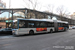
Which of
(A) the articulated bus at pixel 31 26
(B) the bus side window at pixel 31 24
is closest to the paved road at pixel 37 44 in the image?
(A) the articulated bus at pixel 31 26

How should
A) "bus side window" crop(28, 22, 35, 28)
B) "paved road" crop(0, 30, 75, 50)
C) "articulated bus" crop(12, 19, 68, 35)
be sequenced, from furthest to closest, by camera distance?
"bus side window" crop(28, 22, 35, 28)
"articulated bus" crop(12, 19, 68, 35)
"paved road" crop(0, 30, 75, 50)

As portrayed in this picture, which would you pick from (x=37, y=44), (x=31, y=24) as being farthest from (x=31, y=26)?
(x=37, y=44)

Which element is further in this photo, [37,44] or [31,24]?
[31,24]

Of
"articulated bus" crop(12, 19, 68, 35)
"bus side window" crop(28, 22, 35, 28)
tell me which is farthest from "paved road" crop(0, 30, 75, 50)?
"bus side window" crop(28, 22, 35, 28)

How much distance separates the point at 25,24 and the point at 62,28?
1305cm

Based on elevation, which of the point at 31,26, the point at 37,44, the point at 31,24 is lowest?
the point at 37,44

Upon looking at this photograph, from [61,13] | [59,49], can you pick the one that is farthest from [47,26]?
[61,13]

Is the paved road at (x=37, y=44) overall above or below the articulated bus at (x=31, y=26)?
below

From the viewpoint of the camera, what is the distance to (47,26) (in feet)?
56.9

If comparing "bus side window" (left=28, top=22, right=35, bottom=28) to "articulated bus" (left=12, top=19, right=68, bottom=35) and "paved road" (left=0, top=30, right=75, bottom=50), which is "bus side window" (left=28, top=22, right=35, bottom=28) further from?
"paved road" (left=0, top=30, right=75, bottom=50)

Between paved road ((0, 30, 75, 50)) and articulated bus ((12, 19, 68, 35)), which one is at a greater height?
articulated bus ((12, 19, 68, 35))

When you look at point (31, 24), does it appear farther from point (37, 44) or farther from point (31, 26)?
point (37, 44)

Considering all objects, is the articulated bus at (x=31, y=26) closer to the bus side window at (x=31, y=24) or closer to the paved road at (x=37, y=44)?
the bus side window at (x=31, y=24)

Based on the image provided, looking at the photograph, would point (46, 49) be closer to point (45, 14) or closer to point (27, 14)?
point (27, 14)
